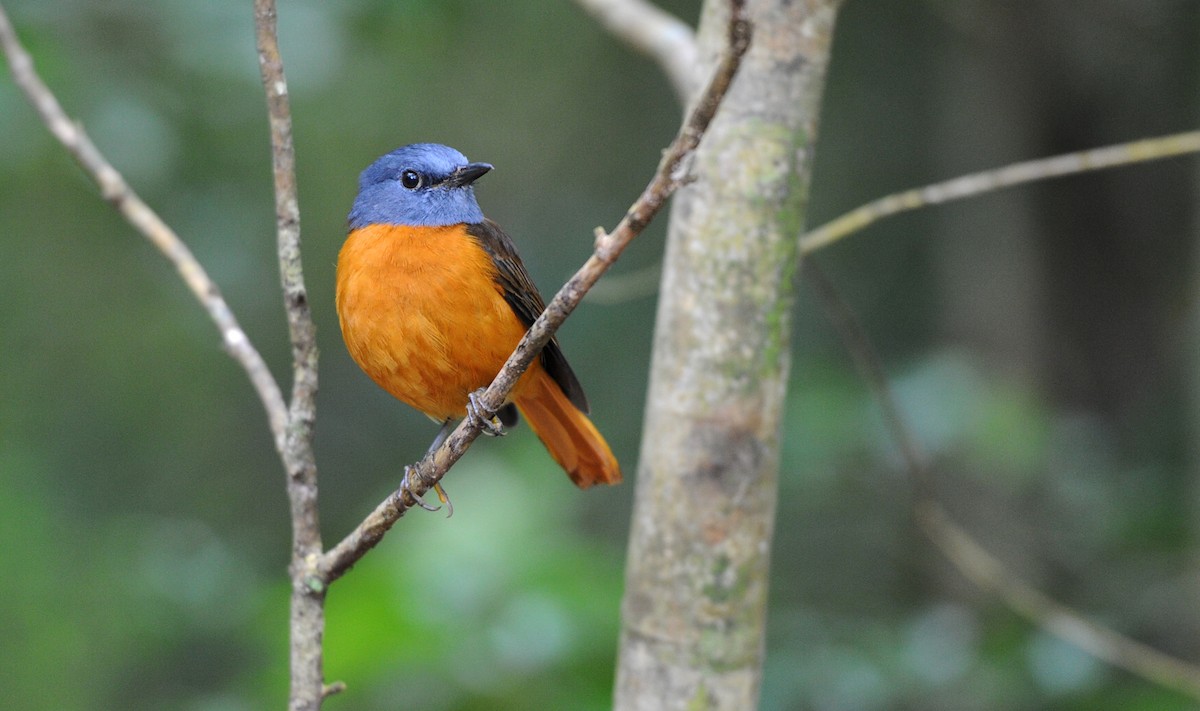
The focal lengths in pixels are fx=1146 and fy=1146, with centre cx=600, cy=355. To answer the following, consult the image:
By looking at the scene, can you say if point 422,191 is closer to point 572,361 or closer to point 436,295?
point 436,295

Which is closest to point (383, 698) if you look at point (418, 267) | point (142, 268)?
point (418, 267)

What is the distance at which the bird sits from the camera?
2.63m

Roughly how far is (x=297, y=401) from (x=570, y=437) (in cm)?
119

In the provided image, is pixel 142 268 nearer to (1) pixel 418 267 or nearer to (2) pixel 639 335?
(2) pixel 639 335

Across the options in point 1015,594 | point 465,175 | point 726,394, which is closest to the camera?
point 726,394

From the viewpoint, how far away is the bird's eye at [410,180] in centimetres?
289

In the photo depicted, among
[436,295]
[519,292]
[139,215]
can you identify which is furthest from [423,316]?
[139,215]

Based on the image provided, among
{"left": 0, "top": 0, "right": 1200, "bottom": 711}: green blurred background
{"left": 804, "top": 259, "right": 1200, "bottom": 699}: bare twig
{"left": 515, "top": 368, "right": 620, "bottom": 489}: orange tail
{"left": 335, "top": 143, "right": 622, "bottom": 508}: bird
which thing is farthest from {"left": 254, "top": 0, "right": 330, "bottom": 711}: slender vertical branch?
{"left": 804, "top": 259, "right": 1200, "bottom": 699}: bare twig

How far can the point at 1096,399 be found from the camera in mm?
5332

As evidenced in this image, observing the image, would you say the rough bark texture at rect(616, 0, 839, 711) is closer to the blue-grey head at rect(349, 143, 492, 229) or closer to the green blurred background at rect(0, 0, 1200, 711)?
the blue-grey head at rect(349, 143, 492, 229)

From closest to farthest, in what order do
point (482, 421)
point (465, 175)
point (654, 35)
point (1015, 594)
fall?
point (482, 421), point (465, 175), point (654, 35), point (1015, 594)

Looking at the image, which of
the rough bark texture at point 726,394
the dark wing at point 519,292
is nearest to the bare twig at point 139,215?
the dark wing at point 519,292

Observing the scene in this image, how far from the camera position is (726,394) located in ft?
7.83

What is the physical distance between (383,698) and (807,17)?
2.23 metres
